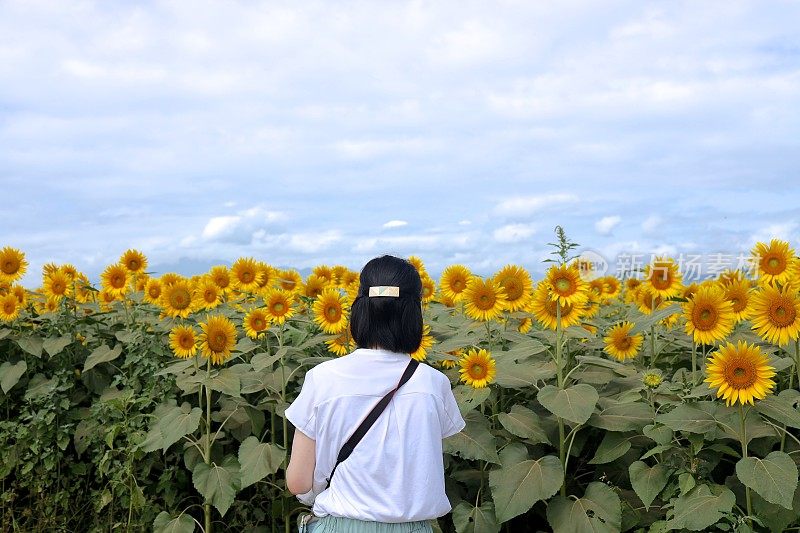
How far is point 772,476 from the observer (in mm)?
3564

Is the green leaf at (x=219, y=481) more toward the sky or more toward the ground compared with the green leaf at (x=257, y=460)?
more toward the ground

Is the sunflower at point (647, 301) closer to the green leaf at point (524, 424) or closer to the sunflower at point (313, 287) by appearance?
the green leaf at point (524, 424)

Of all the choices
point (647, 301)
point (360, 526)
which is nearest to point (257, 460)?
point (360, 526)

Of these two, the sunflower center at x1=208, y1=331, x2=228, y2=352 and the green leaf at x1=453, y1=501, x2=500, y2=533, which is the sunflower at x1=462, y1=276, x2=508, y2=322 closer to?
the green leaf at x1=453, y1=501, x2=500, y2=533

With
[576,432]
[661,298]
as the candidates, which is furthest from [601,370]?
[661,298]

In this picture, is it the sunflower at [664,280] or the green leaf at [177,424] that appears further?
the sunflower at [664,280]

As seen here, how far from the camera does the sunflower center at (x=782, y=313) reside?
12.4ft

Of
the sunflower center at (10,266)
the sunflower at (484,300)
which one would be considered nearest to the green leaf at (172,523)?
the sunflower at (484,300)

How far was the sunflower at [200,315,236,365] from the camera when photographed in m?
4.48

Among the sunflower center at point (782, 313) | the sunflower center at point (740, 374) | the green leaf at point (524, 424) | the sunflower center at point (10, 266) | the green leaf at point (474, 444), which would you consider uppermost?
the sunflower center at point (10, 266)

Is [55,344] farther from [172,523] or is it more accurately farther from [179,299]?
[172,523]

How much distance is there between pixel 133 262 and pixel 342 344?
7.65 ft

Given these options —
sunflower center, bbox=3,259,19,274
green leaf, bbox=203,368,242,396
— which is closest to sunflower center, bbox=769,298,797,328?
green leaf, bbox=203,368,242,396

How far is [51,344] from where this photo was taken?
5730 millimetres
